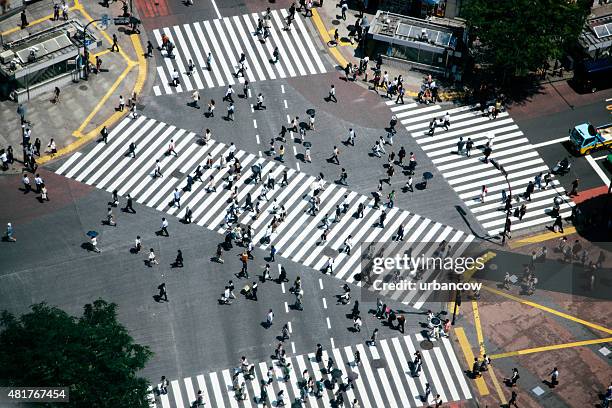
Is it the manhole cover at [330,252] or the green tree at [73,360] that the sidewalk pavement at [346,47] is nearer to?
the manhole cover at [330,252]

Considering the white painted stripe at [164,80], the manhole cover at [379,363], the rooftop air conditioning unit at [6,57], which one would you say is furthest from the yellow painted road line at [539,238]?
the rooftop air conditioning unit at [6,57]

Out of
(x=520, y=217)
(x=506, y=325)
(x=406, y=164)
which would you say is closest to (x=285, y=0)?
(x=406, y=164)

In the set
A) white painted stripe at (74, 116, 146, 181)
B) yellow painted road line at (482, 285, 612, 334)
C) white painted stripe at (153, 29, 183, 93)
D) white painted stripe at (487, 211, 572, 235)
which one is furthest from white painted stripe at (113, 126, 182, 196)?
yellow painted road line at (482, 285, 612, 334)

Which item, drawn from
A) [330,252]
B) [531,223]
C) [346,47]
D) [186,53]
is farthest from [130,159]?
[531,223]

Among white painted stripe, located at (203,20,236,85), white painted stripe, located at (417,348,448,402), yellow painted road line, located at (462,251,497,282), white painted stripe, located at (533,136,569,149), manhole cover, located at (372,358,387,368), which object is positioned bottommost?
white painted stripe, located at (417,348,448,402)

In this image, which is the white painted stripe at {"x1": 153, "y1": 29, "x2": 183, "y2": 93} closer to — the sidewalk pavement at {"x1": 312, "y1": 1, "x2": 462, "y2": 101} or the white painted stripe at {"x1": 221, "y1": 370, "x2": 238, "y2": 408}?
the sidewalk pavement at {"x1": 312, "y1": 1, "x2": 462, "y2": 101}

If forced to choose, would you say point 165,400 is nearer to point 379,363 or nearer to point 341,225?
point 379,363
